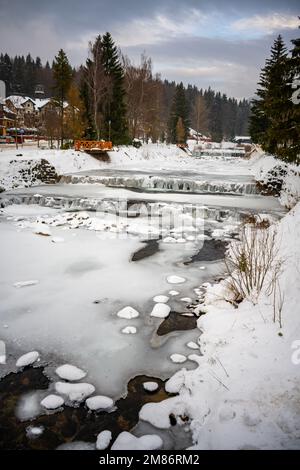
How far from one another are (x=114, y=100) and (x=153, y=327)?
3524 centimetres

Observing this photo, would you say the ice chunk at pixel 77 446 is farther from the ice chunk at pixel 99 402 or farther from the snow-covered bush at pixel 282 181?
the snow-covered bush at pixel 282 181

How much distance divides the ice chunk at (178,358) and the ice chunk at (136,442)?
1180mm

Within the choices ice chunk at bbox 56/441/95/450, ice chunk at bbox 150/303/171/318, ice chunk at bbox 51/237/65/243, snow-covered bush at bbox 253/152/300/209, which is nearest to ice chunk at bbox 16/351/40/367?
ice chunk at bbox 56/441/95/450

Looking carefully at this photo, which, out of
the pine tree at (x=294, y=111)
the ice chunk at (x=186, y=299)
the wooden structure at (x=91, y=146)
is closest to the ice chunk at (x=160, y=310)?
the ice chunk at (x=186, y=299)

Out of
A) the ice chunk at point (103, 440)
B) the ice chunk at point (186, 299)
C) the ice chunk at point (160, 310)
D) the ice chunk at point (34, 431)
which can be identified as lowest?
the ice chunk at point (34, 431)

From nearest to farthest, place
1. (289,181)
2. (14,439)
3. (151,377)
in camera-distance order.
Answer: (14,439), (151,377), (289,181)

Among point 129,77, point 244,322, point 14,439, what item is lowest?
point 14,439

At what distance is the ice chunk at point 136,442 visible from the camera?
2.90 meters

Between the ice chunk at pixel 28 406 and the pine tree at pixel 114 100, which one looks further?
the pine tree at pixel 114 100

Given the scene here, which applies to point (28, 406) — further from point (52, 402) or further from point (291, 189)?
point (291, 189)
